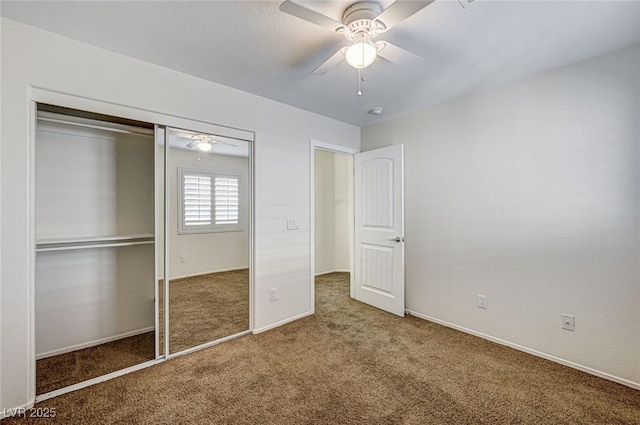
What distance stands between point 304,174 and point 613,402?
3.01 metres

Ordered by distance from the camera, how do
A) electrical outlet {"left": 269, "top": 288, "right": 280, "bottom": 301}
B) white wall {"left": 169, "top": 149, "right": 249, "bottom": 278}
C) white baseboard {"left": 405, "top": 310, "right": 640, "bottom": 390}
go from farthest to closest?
electrical outlet {"left": 269, "top": 288, "right": 280, "bottom": 301}
white wall {"left": 169, "top": 149, "right": 249, "bottom": 278}
white baseboard {"left": 405, "top": 310, "right": 640, "bottom": 390}

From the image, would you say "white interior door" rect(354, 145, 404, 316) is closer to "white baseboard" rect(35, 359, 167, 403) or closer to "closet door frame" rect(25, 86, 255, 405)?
"closet door frame" rect(25, 86, 255, 405)

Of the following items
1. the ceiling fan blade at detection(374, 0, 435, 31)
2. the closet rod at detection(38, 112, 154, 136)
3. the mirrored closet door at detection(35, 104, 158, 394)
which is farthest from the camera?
the mirrored closet door at detection(35, 104, 158, 394)

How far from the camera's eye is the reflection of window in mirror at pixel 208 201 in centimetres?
255

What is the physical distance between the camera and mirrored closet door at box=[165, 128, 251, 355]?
246cm

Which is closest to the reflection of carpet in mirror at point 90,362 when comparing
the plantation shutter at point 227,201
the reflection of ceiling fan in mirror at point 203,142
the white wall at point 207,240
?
the white wall at point 207,240

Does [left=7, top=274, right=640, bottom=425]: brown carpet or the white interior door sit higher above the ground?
the white interior door

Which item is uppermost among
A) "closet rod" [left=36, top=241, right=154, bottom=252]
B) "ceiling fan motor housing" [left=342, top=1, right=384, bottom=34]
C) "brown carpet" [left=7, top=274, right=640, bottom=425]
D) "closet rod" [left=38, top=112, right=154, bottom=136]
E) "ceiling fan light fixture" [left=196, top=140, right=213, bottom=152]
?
"ceiling fan motor housing" [left=342, top=1, right=384, bottom=34]

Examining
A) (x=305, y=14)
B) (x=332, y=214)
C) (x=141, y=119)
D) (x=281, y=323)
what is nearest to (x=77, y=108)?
(x=141, y=119)

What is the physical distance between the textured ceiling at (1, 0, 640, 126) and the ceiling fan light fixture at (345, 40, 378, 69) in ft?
0.72

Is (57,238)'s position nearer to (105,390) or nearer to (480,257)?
(105,390)

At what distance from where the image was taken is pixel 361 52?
1.58 m

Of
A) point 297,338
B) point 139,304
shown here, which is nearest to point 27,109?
point 139,304

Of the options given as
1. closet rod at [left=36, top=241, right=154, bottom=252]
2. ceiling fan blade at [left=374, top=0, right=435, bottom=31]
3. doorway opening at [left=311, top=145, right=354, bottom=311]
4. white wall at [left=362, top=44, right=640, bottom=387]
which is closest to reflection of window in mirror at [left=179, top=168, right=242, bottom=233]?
closet rod at [left=36, top=241, right=154, bottom=252]
